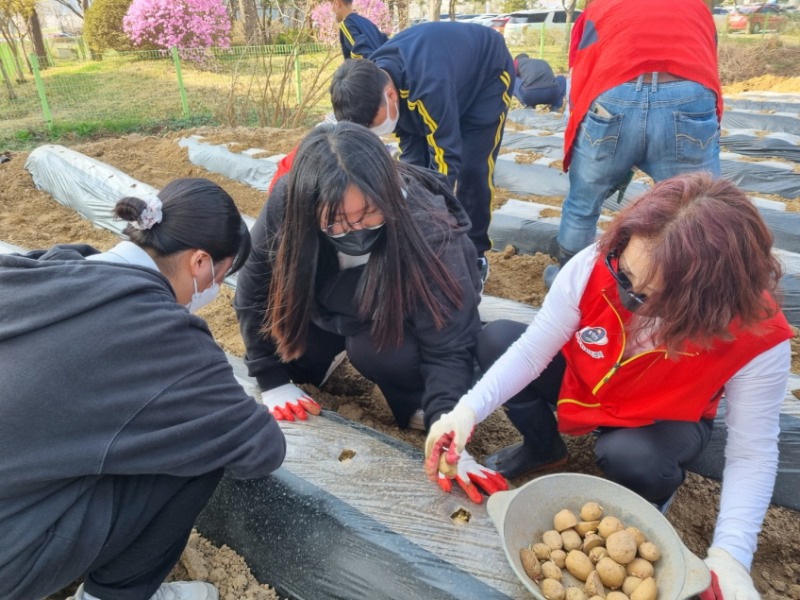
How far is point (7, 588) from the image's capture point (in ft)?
3.24

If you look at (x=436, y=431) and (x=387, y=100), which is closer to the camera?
(x=436, y=431)

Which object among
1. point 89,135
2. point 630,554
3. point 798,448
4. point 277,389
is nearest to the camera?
point 630,554

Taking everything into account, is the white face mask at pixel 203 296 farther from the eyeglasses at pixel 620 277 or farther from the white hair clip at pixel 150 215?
the eyeglasses at pixel 620 277

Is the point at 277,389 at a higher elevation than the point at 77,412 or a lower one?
lower

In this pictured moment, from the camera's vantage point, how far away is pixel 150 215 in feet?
3.82

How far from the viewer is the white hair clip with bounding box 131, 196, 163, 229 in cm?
→ 116

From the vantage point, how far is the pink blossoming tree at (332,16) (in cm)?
670

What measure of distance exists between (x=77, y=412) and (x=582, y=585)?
0.95m

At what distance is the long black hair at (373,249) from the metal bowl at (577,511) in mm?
518

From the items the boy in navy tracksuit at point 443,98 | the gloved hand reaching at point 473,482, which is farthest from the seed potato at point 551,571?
the boy in navy tracksuit at point 443,98

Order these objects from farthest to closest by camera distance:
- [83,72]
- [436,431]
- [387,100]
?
[83,72], [387,100], [436,431]

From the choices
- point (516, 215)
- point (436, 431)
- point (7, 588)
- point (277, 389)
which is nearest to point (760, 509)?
point (436, 431)

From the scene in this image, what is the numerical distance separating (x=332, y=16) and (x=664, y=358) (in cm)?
666

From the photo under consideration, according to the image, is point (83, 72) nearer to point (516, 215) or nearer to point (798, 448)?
point (516, 215)
